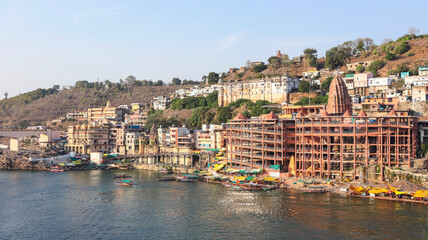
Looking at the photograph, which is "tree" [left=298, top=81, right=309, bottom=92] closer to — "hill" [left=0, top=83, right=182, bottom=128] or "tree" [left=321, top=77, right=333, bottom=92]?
"tree" [left=321, top=77, right=333, bottom=92]

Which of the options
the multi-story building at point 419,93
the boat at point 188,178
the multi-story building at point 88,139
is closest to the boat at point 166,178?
the boat at point 188,178

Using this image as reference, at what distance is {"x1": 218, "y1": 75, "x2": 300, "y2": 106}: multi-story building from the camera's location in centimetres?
8624

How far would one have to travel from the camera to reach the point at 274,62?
110 metres

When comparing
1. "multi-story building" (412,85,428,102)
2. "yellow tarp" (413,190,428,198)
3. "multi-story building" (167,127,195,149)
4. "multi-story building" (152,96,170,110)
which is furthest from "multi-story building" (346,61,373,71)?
"yellow tarp" (413,190,428,198)

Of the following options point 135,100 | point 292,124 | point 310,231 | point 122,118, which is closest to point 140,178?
point 292,124

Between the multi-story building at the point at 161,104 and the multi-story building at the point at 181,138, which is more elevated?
the multi-story building at the point at 161,104

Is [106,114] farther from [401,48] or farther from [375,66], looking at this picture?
[401,48]

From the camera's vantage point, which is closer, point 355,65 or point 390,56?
point 390,56

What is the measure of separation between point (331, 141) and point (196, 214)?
918 inches

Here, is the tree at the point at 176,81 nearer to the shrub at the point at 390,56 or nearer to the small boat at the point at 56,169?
the shrub at the point at 390,56

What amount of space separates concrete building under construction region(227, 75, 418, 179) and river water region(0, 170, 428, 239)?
22.1ft


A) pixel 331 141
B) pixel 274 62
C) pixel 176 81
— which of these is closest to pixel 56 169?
pixel 331 141

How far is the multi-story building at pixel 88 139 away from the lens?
9000 cm

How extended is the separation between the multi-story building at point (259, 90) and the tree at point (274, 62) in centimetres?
1850
